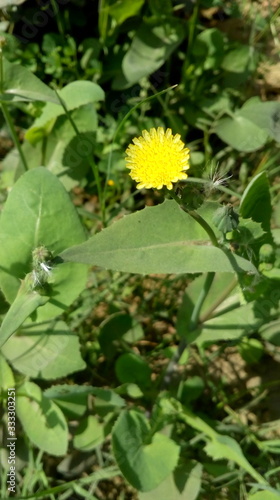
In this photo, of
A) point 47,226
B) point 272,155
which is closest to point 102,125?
point 272,155

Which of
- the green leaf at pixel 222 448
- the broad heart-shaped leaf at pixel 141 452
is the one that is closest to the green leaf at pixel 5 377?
the broad heart-shaped leaf at pixel 141 452

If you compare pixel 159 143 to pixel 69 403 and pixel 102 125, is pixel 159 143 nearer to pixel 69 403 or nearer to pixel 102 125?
pixel 69 403

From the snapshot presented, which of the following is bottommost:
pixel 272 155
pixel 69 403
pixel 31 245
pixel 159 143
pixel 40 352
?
pixel 69 403

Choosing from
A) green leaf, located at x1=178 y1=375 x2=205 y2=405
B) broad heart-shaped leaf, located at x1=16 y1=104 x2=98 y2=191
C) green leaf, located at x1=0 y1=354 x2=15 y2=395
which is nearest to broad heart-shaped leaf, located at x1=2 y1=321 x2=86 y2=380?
green leaf, located at x1=0 y1=354 x2=15 y2=395

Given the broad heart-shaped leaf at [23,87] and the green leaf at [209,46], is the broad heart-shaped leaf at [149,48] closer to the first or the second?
the green leaf at [209,46]

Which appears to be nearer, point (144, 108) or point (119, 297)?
point (119, 297)

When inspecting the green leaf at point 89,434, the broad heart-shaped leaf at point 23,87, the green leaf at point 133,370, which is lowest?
the green leaf at point 89,434

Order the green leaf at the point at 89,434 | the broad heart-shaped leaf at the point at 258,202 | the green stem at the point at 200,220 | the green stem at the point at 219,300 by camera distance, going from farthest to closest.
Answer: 1. the green leaf at the point at 89,434
2. the green stem at the point at 219,300
3. the broad heart-shaped leaf at the point at 258,202
4. the green stem at the point at 200,220
